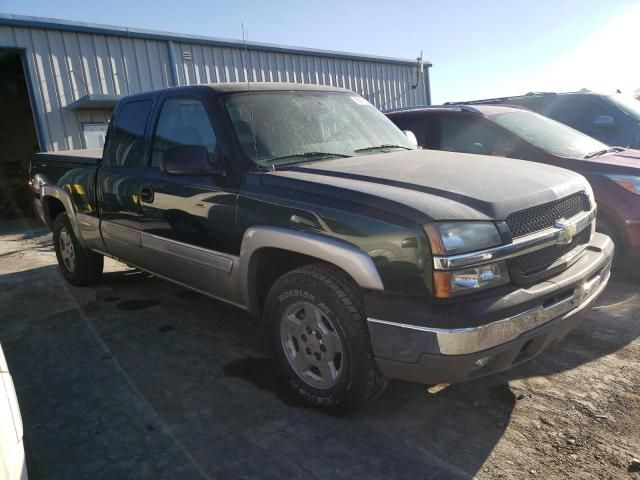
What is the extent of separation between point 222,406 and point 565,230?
2.18m

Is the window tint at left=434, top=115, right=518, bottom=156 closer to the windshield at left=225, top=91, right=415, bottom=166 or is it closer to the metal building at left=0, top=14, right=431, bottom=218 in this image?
the windshield at left=225, top=91, right=415, bottom=166

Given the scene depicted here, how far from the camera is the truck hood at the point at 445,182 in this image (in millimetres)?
2508

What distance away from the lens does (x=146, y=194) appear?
156 inches

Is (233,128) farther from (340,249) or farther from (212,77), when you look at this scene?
(212,77)

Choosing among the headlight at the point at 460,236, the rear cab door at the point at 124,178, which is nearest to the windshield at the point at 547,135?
the headlight at the point at 460,236

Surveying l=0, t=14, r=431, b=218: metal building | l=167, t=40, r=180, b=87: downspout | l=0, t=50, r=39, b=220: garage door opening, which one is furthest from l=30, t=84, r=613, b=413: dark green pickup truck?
l=0, t=50, r=39, b=220: garage door opening

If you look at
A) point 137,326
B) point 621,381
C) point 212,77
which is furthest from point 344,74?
point 621,381

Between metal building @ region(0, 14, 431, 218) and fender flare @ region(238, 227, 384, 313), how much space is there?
5.50 metres

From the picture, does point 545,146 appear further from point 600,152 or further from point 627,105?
point 627,105

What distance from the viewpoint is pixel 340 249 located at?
2562mm

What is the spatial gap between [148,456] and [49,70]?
9604 mm

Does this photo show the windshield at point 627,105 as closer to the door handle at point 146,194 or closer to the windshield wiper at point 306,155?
the windshield wiper at point 306,155

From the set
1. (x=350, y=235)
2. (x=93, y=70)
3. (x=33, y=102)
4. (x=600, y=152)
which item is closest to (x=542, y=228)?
(x=350, y=235)

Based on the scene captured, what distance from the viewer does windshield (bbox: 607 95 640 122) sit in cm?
717
